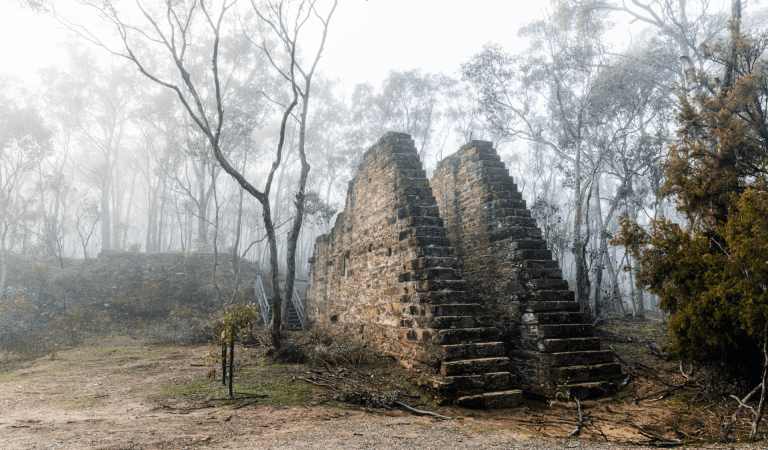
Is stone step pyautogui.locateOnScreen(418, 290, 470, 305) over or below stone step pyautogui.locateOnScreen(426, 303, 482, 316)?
over

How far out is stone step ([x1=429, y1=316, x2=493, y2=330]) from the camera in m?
5.94

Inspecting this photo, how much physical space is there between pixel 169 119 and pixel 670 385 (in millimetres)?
27022

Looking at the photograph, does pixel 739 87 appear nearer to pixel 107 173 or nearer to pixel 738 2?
pixel 738 2

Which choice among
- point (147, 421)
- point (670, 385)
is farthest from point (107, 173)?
point (670, 385)

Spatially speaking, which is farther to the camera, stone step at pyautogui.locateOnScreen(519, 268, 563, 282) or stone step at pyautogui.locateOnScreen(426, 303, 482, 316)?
stone step at pyautogui.locateOnScreen(519, 268, 563, 282)

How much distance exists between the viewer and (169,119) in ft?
79.7

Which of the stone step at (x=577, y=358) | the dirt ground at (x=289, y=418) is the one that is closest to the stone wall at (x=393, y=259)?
the dirt ground at (x=289, y=418)

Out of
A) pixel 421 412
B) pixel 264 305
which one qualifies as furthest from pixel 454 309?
pixel 264 305

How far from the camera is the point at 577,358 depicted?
6.30m

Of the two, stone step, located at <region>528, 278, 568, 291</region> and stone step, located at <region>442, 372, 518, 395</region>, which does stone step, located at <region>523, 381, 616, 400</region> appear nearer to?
stone step, located at <region>442, 372, 518, 395</region>

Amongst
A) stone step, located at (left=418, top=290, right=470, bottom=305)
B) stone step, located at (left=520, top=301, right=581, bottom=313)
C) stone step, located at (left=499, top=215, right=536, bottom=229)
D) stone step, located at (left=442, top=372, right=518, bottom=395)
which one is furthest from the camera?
stone step, located at (left=499, top=215, right=536, bottom=229)

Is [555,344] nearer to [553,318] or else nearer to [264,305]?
[553,318]

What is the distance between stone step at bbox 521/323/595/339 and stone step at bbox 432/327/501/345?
0.87 m

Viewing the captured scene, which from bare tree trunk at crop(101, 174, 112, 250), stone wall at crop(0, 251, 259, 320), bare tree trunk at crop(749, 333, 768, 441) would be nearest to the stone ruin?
bare tree trunk at crop(749, 333, 768, 441)
